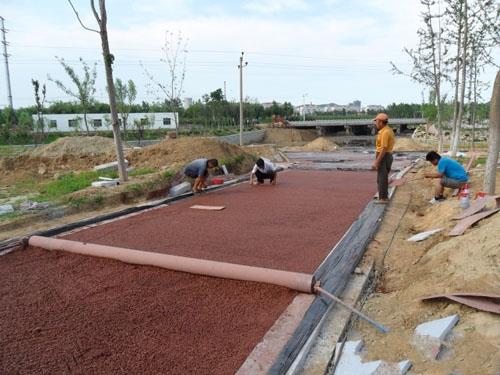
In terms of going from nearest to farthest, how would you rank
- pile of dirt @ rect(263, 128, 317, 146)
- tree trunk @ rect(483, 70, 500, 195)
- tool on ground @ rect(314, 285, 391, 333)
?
tool on ground @ rect(314, 285, 391, 333) → tree trunk @ rect(483, 70, 500, 195) → pile of dirt @ rect(263, 128, 317, 146)

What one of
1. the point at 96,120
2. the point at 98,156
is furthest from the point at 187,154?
the point at 96,120

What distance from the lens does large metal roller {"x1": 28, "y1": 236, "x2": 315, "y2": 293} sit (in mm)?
3303

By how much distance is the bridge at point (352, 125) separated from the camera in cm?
4144

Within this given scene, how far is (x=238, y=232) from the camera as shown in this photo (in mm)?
5160

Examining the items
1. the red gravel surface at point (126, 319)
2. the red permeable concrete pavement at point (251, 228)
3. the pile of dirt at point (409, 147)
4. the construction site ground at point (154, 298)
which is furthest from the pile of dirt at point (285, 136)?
the red gravel surface at point (126, 319)

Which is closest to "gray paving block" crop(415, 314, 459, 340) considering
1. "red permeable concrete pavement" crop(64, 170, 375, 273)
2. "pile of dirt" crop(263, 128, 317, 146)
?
"red permeable concrete pavement" crop(64, 170, 375, 273)

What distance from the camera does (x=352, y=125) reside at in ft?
140

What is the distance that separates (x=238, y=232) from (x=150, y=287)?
5.94 ft

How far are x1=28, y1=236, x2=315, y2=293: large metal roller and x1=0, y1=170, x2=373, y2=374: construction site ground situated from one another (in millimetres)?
67

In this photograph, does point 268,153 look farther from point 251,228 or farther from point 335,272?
point 335,272

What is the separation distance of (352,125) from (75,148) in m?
33.4

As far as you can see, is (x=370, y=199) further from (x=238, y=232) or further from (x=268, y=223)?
(x=238, y=232)

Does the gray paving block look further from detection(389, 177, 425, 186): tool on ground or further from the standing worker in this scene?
detection(389, 177, 425, 186): tool on ground

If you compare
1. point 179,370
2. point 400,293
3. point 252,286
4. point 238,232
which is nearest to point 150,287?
point 252,286
